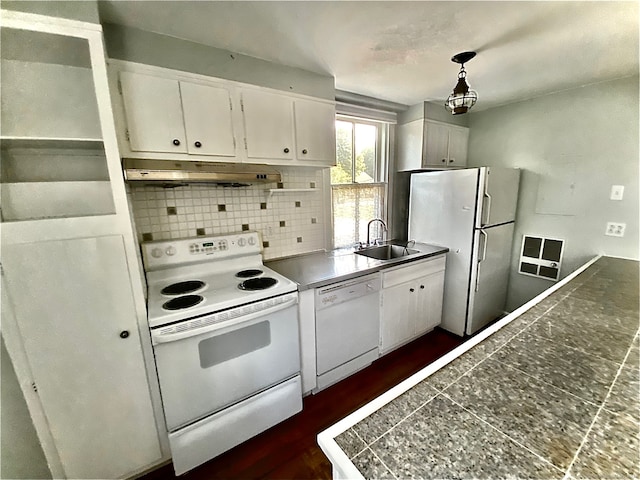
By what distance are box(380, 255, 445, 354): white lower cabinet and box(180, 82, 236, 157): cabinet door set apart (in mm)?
1520

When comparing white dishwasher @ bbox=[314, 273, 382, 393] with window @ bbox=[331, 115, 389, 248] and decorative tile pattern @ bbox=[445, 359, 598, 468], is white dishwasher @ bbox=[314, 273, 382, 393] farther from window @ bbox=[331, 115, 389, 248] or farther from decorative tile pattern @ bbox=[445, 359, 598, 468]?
decorative tile pattern @ bbox=[445, 359, 598, 468]

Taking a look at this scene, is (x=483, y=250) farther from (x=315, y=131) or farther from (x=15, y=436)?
(x=15, y=436)

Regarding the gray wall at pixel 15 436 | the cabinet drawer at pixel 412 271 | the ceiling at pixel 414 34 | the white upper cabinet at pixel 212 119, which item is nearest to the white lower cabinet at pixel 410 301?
the cabinet drawer at pixel 412 271

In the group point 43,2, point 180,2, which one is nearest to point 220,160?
point 180,2

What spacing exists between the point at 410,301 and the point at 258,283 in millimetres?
1424

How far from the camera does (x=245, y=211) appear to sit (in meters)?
2.05

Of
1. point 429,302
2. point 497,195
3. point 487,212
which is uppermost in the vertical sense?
point 497,195

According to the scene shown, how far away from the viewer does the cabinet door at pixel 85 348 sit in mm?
1125

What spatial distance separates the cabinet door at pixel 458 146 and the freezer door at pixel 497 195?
22.9 inches

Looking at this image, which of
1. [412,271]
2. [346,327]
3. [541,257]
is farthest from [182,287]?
[541,257]

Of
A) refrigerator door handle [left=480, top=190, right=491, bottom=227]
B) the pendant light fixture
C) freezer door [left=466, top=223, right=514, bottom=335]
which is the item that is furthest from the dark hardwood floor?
the pendant light fixture

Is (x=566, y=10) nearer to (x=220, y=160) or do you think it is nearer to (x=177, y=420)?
(x=220, y=160)

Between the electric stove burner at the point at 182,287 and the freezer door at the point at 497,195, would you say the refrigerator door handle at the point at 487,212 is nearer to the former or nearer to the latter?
the freezer door at the point at 497,195

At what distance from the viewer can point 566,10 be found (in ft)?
4.22
